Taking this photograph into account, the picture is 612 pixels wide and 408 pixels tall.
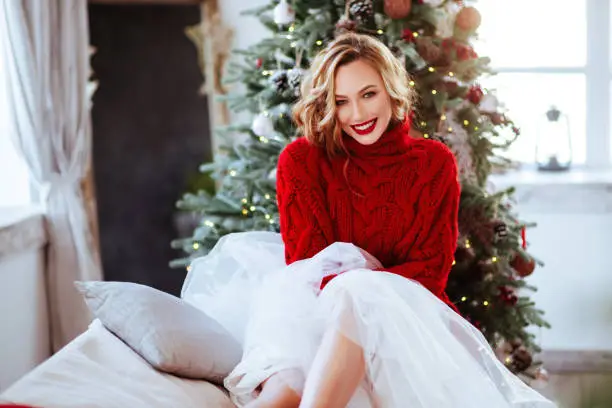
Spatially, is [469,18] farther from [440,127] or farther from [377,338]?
[377,338]

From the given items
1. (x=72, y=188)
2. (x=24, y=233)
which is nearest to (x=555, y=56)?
(x=72, y=188)

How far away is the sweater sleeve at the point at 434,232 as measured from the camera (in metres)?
2.03

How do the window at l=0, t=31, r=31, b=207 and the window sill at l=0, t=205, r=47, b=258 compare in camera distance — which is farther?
the window at l=0, t=31, r=31, b=207

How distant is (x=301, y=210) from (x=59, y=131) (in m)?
1.56

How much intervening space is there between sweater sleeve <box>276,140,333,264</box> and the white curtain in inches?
57.2

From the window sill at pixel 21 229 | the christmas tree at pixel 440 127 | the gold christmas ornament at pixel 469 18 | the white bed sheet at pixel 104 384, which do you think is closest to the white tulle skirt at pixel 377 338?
the white bed sheet at pixel 104 384

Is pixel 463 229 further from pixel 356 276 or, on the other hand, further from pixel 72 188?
pixel 72 188

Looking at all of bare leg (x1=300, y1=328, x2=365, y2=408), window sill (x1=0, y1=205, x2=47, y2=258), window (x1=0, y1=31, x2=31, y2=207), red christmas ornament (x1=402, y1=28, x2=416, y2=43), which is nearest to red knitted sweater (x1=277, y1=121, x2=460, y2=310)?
bare leg (x1=300, y1=328, x2=365, y2=408)

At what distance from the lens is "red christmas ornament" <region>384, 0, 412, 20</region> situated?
2.65 meters

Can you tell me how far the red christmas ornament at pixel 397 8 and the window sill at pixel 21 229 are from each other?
1.69 m

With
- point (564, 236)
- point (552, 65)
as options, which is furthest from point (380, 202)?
point (552, 65)

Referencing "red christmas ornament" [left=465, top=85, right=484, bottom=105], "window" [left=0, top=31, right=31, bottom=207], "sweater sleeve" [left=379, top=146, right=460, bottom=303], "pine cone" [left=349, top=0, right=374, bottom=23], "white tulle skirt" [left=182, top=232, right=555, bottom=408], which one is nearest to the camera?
"white tulle skirt" [left=182, top=232, right=555, bottom=408]

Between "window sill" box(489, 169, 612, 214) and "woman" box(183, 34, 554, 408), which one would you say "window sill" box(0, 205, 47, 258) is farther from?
"window sill" box(489, 169, 612, 214)

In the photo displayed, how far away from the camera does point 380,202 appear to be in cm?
211
